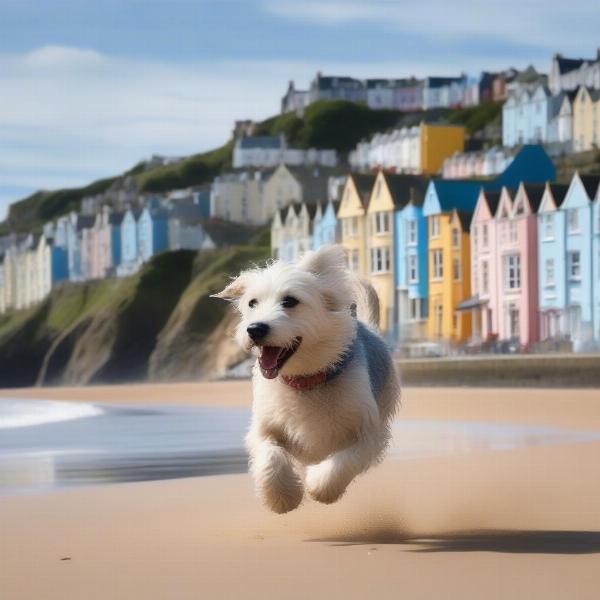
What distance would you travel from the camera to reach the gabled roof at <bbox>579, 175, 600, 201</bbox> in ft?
162

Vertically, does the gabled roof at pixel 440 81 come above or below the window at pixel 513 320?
above

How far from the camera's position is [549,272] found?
51094 millimetres

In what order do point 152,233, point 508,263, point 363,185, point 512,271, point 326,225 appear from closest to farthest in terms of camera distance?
point 512,271
point 508,263
point 363,185
point 326,225
point 152,233

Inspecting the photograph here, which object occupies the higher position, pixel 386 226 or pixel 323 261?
pixel 386 226

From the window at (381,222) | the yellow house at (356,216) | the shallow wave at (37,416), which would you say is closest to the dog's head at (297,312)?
the shallow wave at (37,416)

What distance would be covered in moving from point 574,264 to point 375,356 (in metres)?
42.7

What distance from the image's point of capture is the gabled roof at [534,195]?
52.6 metres

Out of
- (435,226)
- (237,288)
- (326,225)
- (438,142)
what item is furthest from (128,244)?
(237,288)

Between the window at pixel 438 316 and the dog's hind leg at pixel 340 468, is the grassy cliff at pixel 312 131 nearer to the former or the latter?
the window at pixel 438 316

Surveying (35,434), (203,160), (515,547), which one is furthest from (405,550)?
(203,160)

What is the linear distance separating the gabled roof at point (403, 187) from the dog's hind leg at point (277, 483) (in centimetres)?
5644

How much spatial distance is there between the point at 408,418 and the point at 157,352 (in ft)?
266

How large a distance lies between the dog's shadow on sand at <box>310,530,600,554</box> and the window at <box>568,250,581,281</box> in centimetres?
4299

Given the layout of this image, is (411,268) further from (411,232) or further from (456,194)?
(456,194)
